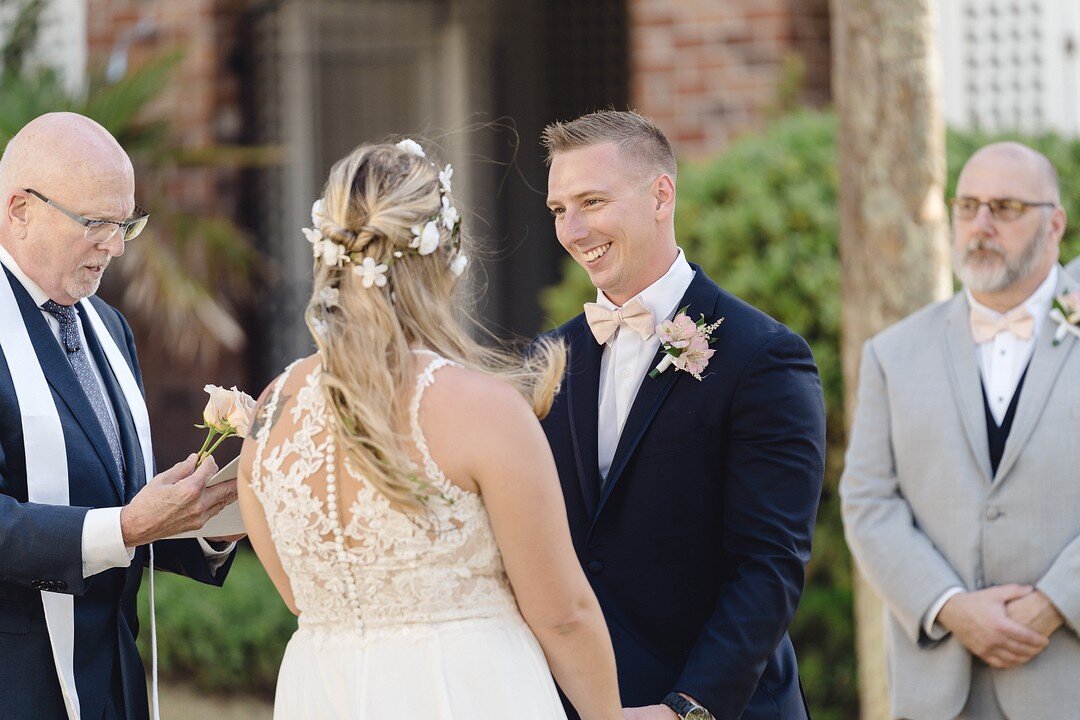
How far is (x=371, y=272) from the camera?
2.88m

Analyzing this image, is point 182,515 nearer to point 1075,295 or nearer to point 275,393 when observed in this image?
point 275,393

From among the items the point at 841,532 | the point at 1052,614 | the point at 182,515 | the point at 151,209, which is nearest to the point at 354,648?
the point at 182,515

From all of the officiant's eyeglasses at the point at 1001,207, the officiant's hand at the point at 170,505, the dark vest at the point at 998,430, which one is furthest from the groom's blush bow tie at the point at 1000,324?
the officiant's hand at the point at 170,505

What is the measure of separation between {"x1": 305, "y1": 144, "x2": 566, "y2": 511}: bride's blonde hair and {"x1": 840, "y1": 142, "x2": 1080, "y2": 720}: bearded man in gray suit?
6.77ft

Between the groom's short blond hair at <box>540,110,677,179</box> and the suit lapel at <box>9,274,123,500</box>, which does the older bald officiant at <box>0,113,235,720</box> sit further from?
the groom's short blond hair at <box>540,110,677,179</box>

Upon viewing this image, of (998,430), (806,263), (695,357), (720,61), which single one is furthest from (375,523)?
(720,61)

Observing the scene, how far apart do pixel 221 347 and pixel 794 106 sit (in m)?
3.97

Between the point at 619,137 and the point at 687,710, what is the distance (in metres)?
1.48

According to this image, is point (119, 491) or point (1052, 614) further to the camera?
point (1052, 614)

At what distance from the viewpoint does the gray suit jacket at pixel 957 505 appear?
4.41m

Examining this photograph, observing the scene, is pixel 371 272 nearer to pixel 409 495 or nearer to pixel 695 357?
pixel 409 495

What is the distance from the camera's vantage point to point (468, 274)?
3195 mm

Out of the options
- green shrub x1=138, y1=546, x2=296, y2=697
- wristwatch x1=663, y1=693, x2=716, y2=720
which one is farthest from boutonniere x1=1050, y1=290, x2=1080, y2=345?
green shrub x1=138, y1=546, x2=296, y2=697

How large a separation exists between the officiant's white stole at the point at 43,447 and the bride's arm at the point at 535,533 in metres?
1.30
